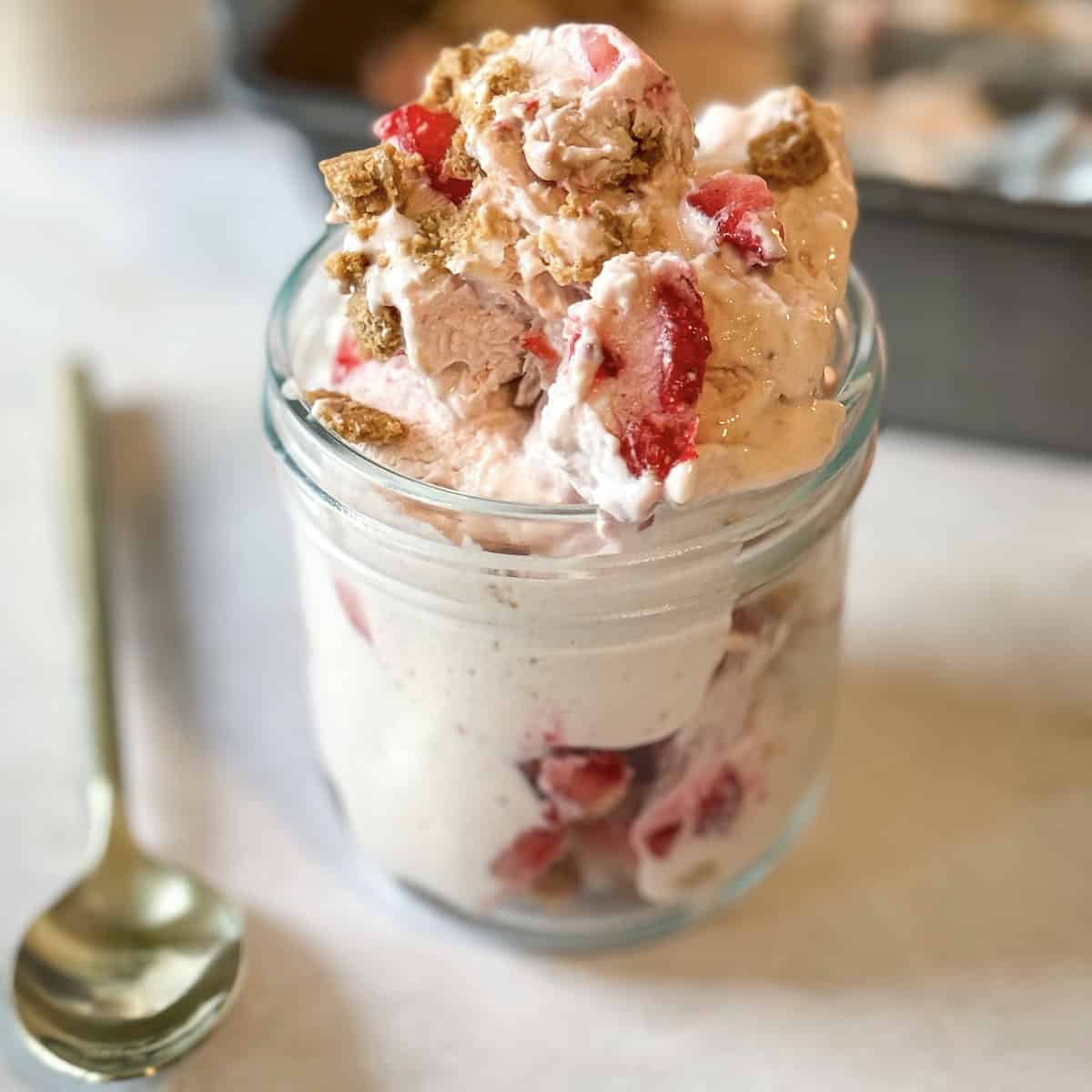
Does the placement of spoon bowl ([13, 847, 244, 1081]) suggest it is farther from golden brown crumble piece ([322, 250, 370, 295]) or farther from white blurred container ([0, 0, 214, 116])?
white blurred container ([0, 0, 214, 116])

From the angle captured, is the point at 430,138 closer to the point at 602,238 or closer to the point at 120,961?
the point at 602,238

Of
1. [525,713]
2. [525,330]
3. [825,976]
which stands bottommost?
[825,976]

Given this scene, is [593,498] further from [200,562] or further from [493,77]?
[200,562]

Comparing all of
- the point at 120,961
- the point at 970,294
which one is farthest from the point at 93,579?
the point at 970,294

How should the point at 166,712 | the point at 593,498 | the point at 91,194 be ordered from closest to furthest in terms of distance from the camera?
the point at 593,498
the point at 166,712
the point at 91,194

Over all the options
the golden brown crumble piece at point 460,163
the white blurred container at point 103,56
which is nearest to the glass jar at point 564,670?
the golden brown crumble piece at point 460,163

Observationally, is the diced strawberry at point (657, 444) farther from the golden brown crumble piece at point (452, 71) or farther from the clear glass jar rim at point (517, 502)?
the golden brown crumble piece at point (452, 71)

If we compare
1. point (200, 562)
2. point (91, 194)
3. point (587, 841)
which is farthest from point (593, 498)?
point (91, 194)

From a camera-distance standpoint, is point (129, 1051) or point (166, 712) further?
point (166, 712)
